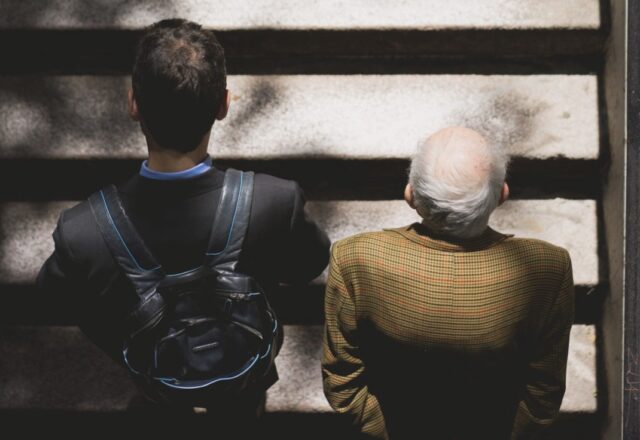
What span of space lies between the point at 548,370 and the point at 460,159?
0.80 m

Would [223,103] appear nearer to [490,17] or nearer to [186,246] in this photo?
[186,246]

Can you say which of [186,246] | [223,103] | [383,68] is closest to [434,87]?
[383,68]

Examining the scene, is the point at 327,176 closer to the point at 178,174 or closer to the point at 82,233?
the point at 178,174

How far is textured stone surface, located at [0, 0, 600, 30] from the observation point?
9.36ft

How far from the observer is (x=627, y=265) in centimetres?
254

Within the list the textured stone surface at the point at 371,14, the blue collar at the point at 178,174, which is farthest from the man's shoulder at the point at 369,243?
the textured stone surface at the point at 371,14

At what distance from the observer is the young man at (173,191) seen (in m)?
1.80

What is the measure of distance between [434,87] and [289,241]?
123 centimetres

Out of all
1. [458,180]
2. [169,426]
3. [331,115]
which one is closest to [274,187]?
[458,180]

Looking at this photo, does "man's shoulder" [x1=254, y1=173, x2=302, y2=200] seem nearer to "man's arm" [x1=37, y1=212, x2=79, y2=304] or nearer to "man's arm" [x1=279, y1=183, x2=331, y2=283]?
"man's arm" [x1=279, y1=183, x2=331, y2=283]

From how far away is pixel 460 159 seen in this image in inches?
70.1

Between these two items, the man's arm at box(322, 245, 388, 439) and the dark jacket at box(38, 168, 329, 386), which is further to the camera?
the man's arm at box(322, 245, 388, 439)

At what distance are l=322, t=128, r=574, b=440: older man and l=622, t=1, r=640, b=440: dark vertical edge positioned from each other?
0.60 meters

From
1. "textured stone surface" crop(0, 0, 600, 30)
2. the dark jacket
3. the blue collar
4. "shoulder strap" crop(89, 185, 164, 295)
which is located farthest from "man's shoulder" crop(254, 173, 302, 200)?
"textured stone surface" crop(0, 0, 600, 30)
